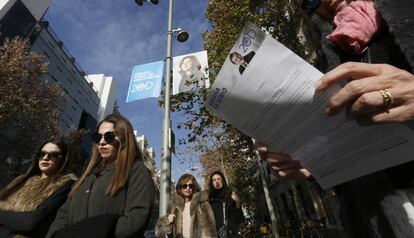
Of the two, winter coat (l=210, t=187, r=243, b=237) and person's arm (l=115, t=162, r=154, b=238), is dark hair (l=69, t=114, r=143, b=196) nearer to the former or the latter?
person's arm (l=115, t=162, r=154, b=238)

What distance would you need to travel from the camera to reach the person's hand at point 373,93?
78cm

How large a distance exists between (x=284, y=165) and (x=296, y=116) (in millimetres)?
362

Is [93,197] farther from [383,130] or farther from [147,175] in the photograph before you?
[383,130]

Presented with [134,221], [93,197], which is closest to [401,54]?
[134,221]

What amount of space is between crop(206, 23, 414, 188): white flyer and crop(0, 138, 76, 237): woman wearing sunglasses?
96.5 inches

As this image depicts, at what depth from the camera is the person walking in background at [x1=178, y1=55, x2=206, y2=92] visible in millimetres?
6775

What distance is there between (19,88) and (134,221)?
1490cm

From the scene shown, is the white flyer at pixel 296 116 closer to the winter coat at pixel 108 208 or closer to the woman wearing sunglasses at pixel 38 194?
the winter coat at pixel 108 208

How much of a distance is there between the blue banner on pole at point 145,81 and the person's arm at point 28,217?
4.08m

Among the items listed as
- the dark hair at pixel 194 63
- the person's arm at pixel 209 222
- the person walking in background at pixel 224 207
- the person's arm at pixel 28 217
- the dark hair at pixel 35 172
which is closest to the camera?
the person's arm at pixel 28 217

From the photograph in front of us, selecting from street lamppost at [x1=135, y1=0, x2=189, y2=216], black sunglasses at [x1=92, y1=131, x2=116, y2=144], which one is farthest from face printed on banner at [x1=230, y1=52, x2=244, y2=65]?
street lamppost at [x1=135, y1=0, x2=189, y2=216]

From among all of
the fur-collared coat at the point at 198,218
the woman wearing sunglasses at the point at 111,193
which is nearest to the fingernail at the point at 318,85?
the woman wearing sunglasses at the point at 111,193

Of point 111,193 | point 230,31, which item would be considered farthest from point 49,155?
point 230,31

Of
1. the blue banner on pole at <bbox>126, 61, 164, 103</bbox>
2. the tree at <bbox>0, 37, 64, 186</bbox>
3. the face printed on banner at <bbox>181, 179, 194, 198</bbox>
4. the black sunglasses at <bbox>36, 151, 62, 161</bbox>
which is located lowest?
the black sunglasses at <bbox>36, 151, 62, 161</bbox>
